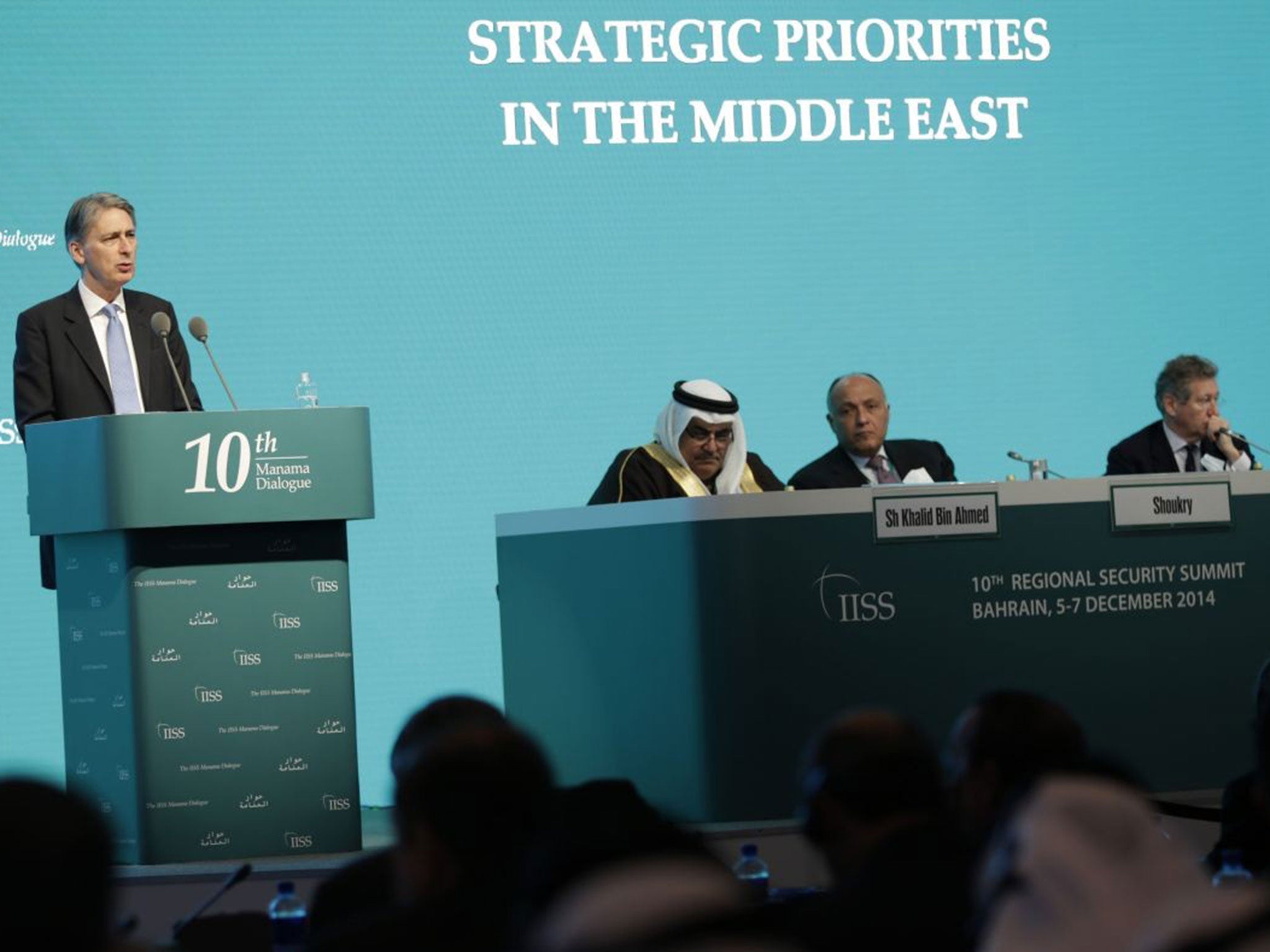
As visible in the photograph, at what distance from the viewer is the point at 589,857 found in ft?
5.79

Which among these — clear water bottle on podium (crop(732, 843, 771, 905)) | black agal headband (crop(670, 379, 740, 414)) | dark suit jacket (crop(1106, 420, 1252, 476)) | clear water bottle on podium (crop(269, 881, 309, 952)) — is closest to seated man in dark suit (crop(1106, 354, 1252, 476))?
dark suit jacket (crop(1106, 420, 1252, 476))

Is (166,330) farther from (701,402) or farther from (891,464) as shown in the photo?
(891,464)

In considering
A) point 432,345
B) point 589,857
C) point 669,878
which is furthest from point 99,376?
point 669,878

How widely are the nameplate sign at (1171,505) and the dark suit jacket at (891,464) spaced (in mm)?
1405

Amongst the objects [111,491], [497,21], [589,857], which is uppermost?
[497,21]

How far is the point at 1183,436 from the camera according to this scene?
7168 mm

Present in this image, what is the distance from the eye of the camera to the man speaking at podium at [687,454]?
6.03 meters

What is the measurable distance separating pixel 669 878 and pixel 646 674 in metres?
3.94

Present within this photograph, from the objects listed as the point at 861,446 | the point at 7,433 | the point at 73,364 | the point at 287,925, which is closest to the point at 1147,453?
the point at 861,446

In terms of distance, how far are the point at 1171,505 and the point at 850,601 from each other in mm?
962

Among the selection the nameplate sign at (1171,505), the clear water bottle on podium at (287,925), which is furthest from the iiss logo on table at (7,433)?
the nameplate sign at (1171,505)

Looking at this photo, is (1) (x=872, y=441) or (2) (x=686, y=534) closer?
(2) (x=686, y=534)

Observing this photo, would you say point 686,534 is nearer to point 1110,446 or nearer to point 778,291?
point 778,291

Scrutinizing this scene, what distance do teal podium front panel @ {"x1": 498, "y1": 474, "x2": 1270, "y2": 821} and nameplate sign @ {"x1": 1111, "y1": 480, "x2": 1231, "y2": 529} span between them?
3 cm
